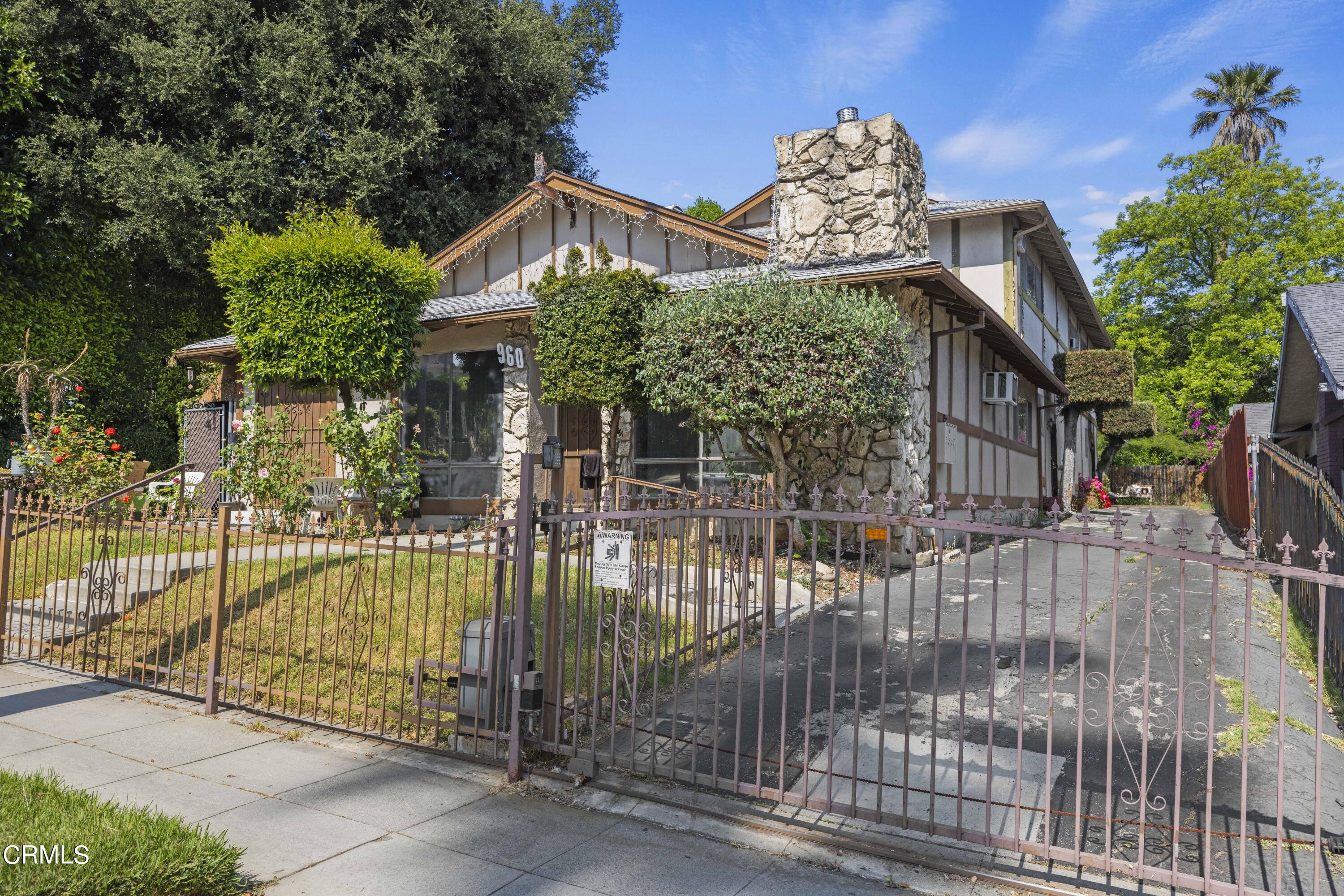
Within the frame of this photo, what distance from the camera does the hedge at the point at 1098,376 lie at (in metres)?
21.2

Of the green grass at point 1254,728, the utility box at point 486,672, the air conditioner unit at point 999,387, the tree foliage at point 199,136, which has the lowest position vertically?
the green grass at point 1254,728

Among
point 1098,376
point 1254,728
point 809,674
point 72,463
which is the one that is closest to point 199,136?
point 72,463

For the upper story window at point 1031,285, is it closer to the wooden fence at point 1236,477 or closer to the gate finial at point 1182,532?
the wooden fence at point 1236,477

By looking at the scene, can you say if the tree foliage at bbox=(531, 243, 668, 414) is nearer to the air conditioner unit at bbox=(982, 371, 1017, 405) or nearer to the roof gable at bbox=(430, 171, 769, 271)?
the roof gable at bbox=(430, 171, 769, 271)

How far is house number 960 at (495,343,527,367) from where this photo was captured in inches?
544

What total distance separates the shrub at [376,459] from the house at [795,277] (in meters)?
2.41

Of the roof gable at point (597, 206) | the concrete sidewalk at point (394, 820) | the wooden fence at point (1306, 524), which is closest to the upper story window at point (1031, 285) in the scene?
the wooden fence at point (1306, 524)

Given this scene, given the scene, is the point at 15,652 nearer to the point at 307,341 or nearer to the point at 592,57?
the point at 307,341

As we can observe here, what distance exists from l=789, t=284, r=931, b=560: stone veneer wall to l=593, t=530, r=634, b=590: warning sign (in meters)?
6.52

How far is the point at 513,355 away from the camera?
13.8m

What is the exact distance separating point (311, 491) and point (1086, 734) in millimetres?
10735

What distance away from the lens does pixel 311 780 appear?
15.0ft

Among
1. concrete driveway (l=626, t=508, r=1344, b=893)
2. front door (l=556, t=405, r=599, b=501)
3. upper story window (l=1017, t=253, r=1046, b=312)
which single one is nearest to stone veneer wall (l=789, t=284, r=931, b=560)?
concrete driveway (l=626, t=508, r=1344, b=893)

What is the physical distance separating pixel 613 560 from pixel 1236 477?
16.8 metres
